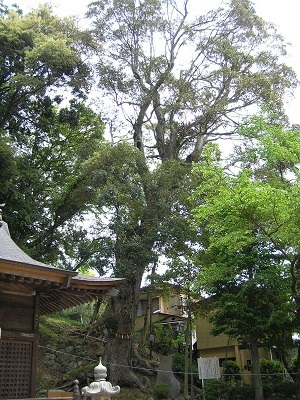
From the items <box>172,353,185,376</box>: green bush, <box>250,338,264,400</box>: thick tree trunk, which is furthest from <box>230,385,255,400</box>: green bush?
<box>172,353,185,376</box>: green bush

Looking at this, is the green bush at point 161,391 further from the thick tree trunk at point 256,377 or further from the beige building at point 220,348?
the beige building at point 220,348

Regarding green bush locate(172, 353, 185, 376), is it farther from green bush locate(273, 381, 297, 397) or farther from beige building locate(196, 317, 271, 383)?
green bush locate(273, 381, 297, 397)

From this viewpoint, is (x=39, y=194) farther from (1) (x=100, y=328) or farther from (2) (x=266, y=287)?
(2) (x=266, y=287)

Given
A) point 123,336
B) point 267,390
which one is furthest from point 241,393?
point 123,336

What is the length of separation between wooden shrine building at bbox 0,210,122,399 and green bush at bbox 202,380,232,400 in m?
8.05

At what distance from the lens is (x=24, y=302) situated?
7.94 meters

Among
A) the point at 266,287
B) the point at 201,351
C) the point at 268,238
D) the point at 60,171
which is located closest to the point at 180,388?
the point at 266,287

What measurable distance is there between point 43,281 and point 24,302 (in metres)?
1.07

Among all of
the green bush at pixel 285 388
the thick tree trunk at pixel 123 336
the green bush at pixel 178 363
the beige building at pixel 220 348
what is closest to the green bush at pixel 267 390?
the green bush at pixel 285 388

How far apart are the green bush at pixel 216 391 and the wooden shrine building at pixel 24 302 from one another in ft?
26.4

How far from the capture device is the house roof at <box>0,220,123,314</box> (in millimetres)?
6812

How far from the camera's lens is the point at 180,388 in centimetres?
1528

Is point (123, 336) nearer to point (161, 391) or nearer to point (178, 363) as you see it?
point (161, 391)

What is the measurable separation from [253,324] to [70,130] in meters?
13.7
